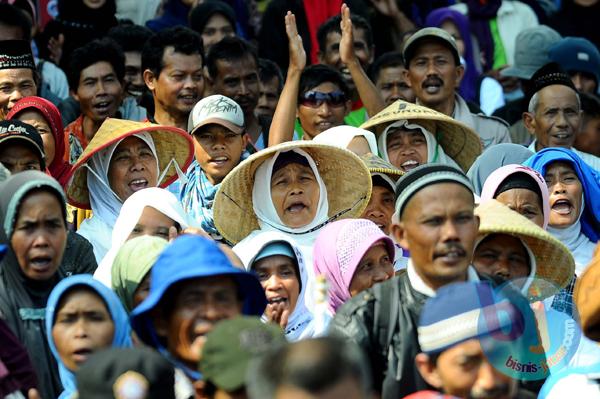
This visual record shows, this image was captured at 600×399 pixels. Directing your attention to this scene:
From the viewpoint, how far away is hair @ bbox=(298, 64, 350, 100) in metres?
9.97

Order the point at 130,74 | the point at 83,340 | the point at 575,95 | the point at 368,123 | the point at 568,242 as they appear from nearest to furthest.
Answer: the point at 83,340 < the point at 568,242 < the point at 368,123 < the point at 575,95 < the point at 130,74

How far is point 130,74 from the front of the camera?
11008 mm

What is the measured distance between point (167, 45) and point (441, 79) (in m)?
1.75

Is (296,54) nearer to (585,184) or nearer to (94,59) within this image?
(94,59)

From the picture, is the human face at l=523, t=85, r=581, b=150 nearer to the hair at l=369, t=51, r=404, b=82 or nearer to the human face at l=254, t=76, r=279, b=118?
the hair at l=369, t=51, r=404, b=82

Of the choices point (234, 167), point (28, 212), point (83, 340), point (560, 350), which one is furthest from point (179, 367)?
point (234, 167)

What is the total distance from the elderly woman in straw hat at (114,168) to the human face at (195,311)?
102 inches

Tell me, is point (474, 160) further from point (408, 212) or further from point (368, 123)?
point (408, 212)

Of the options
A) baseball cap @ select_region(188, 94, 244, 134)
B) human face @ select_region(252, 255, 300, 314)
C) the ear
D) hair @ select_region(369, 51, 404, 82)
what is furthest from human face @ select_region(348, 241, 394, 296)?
hair @ select_region(369, 51, 404, 82)

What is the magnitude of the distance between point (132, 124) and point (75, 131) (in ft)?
3.55

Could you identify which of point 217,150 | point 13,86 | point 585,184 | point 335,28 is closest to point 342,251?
point 217,150

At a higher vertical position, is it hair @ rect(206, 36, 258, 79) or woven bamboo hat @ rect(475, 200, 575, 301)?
hair @ rect(206, 36, 258, 79)

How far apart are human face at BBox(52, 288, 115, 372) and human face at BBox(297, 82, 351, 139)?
13.1ft

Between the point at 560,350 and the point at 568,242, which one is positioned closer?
the point at 560,350
